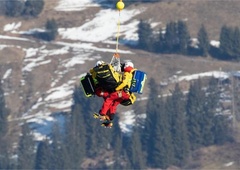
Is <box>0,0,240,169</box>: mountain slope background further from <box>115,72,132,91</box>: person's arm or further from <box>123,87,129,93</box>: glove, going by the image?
<box>115,72,132,91</box>: person's arm

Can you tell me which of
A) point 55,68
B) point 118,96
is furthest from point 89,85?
point 55,68

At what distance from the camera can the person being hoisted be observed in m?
46.2

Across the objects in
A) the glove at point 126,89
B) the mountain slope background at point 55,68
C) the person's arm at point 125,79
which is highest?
the person's arm at point 125,79

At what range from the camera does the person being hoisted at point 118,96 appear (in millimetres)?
46250

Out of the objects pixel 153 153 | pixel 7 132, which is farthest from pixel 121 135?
pixel 7 132

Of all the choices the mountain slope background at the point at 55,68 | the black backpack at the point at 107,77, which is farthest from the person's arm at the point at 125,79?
the mountain slope background at the point at 55,68

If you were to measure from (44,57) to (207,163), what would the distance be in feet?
131

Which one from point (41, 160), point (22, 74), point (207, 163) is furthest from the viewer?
point (22, 74)

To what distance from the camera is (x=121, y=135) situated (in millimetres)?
180375

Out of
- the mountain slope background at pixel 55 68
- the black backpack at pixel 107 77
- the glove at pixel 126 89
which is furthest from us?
the mountain slope background at pixel 55 68

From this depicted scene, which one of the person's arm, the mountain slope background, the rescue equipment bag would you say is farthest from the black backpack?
the mountain slope background

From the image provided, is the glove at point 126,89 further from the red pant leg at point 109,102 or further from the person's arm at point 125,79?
the red pant leg at point 109,102

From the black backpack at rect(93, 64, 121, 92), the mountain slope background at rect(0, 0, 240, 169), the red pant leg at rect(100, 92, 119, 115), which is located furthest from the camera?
the mountain slope background at rect(0, 0, 240, 169)

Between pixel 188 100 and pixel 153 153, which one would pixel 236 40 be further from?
pixel 153 153
